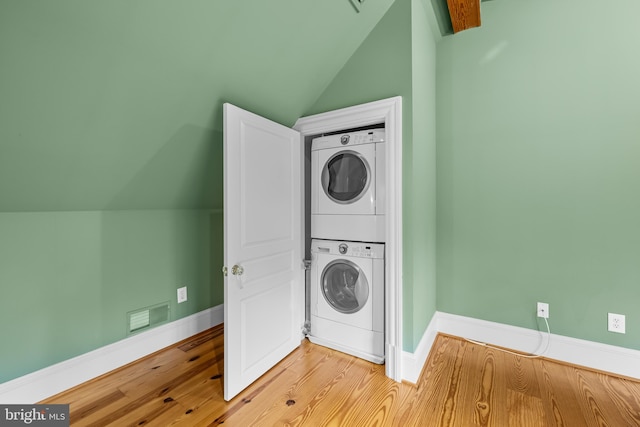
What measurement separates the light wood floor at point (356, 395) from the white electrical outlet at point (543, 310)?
1.07ft

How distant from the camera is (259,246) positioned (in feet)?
6.25

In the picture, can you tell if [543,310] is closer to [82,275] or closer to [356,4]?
[356,4]

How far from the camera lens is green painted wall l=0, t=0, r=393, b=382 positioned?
3.95ft

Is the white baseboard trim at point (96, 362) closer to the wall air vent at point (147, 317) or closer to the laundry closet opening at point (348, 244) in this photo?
the wall air vent at point (147, 317)

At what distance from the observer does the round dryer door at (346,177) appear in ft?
6.93

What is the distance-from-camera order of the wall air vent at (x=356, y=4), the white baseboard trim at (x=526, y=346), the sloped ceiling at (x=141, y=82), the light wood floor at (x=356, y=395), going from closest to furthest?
the sloped ceiling at (x=141, y=82) < the light wood floor at (x=356, y=395) < the wall air vent at (x=356, y=4) < the white baseboard trim at (x=526, y=346)

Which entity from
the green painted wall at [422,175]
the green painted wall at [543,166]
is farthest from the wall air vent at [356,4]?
the green painted wall at [543,166]

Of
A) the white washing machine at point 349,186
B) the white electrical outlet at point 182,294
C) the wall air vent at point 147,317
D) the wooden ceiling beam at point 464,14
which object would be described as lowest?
the wall air vent at point 147,317

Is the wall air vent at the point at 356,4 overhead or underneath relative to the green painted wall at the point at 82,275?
overhead

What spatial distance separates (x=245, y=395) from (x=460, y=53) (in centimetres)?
299

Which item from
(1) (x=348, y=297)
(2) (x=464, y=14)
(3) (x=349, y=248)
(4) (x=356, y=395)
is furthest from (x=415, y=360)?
(2) (x=464, y=14)

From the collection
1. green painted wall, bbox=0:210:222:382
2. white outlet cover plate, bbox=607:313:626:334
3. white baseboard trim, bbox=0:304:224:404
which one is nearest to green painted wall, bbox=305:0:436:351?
white outlet cover plate, bbox=607:313:626:334

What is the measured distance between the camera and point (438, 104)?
2.51 meters

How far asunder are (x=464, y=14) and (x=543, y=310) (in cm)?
228
